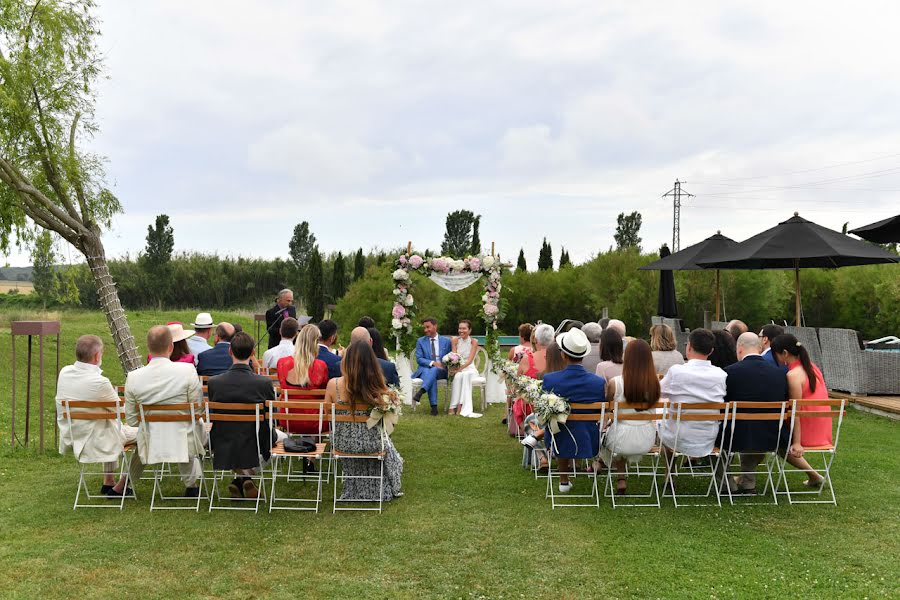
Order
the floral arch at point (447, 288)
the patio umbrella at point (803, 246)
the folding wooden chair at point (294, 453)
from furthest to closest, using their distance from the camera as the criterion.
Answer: the floral arch at point (447, 288), the patio umbrella at point (803, 246), the folding wooden chair at point (294, 453)

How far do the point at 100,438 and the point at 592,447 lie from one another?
12.9 feet

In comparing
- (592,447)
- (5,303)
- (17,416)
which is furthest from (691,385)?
(5,303)

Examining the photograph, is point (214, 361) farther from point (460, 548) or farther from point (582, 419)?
point (582, 419)

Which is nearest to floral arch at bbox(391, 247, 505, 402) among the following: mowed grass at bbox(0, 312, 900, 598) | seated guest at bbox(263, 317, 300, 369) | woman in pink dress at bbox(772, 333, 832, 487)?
seated guest at bbox(263, 317, 300, 369)

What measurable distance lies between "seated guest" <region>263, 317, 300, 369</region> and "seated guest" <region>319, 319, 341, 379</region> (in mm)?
620

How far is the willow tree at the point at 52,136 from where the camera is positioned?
11.1 meters

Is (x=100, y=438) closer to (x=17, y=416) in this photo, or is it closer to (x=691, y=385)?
(x=691, y=385)

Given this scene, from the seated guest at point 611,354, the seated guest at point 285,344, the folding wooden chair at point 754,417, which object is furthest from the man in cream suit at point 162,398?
the folding wooden chair at point 754,417

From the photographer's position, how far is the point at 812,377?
6.09 meters

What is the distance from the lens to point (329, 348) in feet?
23.9

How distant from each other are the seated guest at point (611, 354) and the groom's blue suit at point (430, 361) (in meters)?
4.55

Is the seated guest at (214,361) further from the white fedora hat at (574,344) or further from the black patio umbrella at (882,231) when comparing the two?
the black patio umbrella at (882,231)

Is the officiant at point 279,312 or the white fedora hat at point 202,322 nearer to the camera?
the white fedora hat at point 202,322

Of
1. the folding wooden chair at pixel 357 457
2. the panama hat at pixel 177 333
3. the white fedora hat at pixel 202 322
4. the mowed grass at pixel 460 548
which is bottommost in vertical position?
the mowed grass at pixel 460 548
